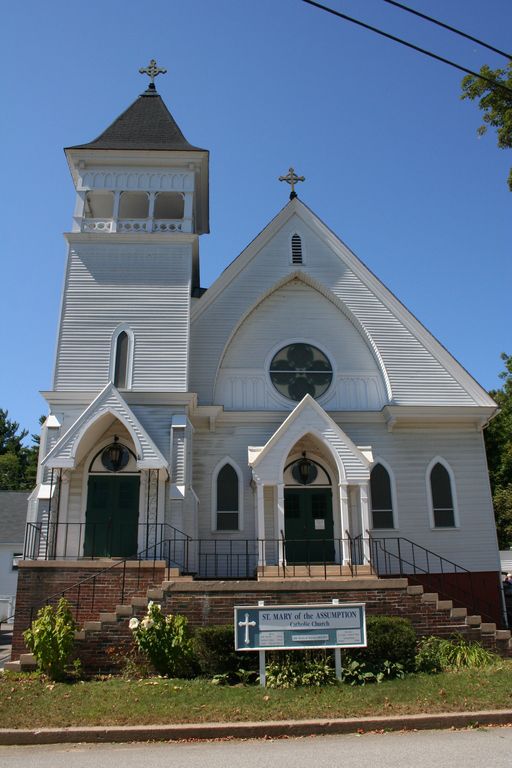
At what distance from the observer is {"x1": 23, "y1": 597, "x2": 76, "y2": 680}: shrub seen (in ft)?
35.8

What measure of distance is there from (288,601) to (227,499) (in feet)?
19.6

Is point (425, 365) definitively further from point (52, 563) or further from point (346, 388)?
point (52, 563)

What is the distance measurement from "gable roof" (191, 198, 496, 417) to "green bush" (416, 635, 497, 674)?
8.22 metres

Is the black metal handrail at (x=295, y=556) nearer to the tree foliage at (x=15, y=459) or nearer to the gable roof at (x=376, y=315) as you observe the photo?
the gable roof at (x=376, y=315)

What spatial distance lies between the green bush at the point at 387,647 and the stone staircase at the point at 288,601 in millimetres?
918

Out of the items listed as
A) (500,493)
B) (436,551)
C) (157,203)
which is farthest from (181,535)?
(500,493)

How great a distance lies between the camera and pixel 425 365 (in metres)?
20.0

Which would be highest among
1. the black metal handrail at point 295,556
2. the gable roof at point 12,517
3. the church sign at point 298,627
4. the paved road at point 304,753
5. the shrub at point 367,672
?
the gable roof at point 12,517

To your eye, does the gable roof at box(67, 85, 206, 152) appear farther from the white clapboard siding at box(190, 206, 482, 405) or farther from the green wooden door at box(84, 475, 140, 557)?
the green wooden door at box(84, 475, 140, 557)

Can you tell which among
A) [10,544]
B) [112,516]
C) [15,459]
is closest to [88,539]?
[112,516]

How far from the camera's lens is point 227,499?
1828 cm

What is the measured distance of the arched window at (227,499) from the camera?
18.0 m

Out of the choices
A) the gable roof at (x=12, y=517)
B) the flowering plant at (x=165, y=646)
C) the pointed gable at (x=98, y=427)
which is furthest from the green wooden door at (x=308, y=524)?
the gable roof at (x=12, y=517)

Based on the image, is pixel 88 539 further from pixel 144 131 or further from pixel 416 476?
pixel 144 131
